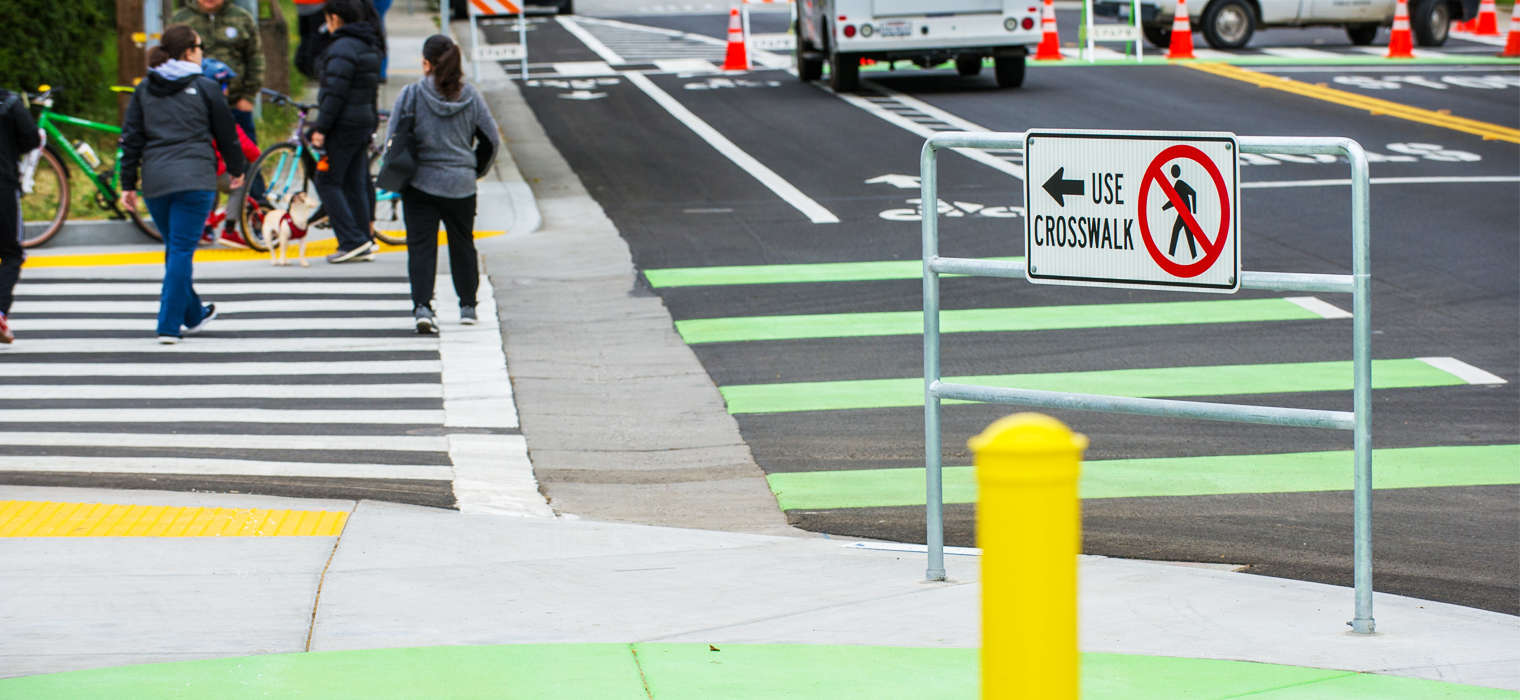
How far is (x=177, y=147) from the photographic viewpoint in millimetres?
9070

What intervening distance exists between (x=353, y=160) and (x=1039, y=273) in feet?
25.0

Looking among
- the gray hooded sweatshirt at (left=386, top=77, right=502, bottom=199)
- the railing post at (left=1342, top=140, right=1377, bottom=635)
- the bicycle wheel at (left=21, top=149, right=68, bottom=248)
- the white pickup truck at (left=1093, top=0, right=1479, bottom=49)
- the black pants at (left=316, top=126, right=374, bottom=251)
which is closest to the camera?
the railing post at (left=1342, top=140, right=1377, bottom=635)

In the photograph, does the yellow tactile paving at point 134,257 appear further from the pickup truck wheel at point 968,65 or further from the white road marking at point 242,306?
the pickup truck wheel at point 968,65

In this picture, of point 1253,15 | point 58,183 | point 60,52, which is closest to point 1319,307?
point 58,183

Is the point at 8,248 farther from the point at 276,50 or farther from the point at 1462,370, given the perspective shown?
the point at 276,50

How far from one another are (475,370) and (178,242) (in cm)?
194

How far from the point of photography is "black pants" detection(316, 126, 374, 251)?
436 inches

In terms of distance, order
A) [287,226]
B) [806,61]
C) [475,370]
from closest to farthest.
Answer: [475,370]
[287,226]
[806,61]

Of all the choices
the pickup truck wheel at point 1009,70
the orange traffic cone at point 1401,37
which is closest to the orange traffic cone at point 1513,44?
the orange traffic cone at point 1401,37

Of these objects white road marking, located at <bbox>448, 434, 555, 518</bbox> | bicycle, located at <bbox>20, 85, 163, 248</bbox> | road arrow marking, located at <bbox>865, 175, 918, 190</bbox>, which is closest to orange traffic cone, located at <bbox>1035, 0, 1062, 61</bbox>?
road arrow marking, located at <bbox>865, 175, 918, 190</bbox>

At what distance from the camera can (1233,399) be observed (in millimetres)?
7930

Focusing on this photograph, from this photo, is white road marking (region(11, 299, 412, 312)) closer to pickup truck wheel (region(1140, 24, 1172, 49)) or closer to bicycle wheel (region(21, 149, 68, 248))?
bicycle wheel (region(21, 149, 68, 248))

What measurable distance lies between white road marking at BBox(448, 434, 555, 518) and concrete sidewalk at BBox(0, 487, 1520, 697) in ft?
1.81

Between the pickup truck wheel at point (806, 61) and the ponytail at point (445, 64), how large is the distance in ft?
43.5
